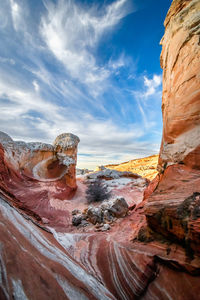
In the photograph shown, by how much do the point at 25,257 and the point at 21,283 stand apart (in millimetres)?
376

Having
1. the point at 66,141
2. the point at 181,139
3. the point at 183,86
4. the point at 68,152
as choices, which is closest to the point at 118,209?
the point at 181,139

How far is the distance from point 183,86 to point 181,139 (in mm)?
1522

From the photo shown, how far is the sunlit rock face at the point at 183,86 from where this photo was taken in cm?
334

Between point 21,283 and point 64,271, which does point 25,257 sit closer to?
point 21,283

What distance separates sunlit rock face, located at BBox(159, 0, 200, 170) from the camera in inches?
131

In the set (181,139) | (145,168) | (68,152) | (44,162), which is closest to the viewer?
(181,139)

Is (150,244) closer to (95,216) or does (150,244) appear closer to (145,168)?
(95,216)

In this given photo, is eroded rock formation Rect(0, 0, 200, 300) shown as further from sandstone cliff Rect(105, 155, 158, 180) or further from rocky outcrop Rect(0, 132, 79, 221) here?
sandstone cliff Rect(105, 155, 158, 180)

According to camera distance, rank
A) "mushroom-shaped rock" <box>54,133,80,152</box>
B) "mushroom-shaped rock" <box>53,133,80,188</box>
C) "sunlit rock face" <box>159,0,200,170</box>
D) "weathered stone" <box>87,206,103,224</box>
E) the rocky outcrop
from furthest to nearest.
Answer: "mushroom-shaped rock" <box>54,133,80,152</box> → "mushroom-shaped rock" <box>53,133,80,188</box> → the rocky outcrop → "weathered stone" <box>87,206,103,224</box> → "sunlit rock face" <box>159,0,200,170</box>

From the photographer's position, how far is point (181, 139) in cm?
369

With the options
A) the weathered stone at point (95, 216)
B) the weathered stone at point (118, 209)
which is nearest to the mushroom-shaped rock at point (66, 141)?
the weathered stone at point (95, 216)

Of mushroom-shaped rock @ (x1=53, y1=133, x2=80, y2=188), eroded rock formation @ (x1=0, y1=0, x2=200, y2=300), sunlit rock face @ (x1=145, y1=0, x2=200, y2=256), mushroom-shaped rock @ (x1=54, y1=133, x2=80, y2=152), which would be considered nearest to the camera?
eroded rock formation @ (x1=0, y1=0, x2=200, y2=300)

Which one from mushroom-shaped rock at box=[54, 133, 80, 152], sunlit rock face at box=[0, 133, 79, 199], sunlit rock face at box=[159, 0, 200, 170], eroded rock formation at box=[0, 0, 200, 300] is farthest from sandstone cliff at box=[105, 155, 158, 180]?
eroded rock formation at box=[0, 0, 200, 300]

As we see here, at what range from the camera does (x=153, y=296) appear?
2105 mm
